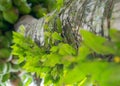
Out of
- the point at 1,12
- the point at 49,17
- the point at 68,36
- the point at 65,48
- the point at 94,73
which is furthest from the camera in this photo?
the point at 1,12

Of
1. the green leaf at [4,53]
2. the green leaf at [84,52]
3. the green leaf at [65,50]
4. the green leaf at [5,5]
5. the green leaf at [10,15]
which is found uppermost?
the green leaf at [5,5]

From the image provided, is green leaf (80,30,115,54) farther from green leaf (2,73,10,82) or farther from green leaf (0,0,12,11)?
green leaf (2,73,10,82)

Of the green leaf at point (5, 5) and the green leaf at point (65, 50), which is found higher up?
the green leaf at point (5, 5)

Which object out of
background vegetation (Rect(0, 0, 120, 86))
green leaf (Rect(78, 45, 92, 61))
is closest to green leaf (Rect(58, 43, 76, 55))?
background vegetation (Rect(0, 0, 120, 86))

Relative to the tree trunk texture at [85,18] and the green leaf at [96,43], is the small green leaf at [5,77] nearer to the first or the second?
the tree trunk texture at [85,18]

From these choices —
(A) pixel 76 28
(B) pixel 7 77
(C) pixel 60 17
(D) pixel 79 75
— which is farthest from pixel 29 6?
(D) pixel 79 75

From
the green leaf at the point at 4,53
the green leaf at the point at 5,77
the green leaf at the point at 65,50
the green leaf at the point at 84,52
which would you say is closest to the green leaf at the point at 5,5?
the green leaf at the point at 4,53

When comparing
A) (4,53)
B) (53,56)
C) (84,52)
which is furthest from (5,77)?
(84,52)

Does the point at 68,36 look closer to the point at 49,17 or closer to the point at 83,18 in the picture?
the point at 83,18

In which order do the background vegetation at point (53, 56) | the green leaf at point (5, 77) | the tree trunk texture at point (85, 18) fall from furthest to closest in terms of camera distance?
the green leaf at point (5, 77) → the tree trunk texture at point (85, 18) → the background vegetation at point (53, 56)
